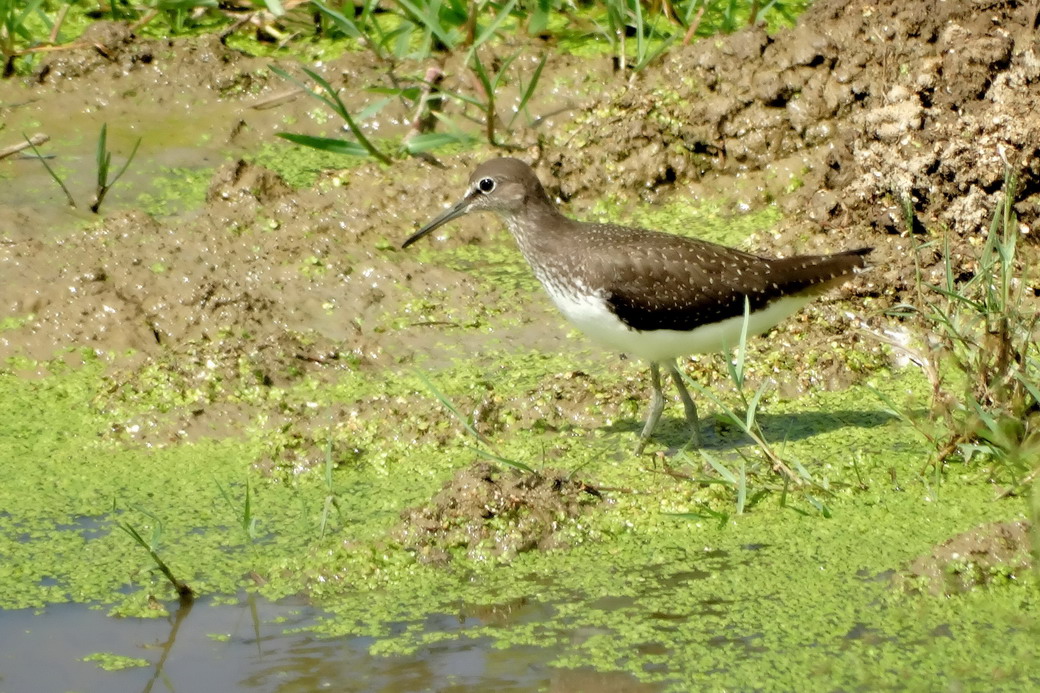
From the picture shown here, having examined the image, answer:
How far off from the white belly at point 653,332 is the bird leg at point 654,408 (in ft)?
0.68

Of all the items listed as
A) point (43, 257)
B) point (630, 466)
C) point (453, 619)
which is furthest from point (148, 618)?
point (43, 257)

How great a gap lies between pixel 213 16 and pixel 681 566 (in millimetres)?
6094

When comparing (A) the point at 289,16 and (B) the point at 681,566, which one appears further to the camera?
(A) the point at 289,16

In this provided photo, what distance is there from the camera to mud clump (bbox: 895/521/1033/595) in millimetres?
4910

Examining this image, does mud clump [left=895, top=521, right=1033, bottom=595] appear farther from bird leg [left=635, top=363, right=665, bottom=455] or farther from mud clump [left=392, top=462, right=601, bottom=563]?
bird leg [left=635, top=363, right=665, bottom=455]

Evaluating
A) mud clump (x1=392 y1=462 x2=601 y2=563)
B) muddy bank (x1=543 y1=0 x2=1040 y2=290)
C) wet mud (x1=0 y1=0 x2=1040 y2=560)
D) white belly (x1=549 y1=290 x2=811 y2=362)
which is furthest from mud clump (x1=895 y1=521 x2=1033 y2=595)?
muddy bank (x1=543 y1=0 x2=1040 y2=290)

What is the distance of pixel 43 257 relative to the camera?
755 cm

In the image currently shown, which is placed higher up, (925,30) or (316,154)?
(925,30)

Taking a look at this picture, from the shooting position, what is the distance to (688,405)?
21.3 feet

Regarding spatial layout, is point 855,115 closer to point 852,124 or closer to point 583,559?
point 852,124

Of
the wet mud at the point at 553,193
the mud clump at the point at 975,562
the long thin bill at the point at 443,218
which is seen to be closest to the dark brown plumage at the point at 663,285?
the wet mud at the point at 553,193

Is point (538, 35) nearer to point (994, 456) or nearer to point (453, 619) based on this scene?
point (994, 456)

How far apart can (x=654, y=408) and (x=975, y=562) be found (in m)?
1.88

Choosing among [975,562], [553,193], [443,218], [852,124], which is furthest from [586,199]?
[975,562]
